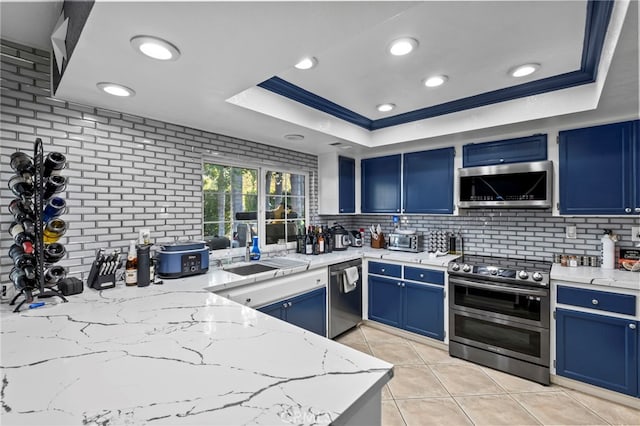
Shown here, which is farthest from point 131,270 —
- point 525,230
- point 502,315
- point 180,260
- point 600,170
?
point 600,170

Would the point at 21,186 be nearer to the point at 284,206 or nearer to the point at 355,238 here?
the point at 284,206

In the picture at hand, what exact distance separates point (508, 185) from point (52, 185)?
3.51 meters

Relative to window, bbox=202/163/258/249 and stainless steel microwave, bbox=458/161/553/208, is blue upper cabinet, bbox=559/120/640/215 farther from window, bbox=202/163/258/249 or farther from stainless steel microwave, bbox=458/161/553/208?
window, bbox=202/163/258/249

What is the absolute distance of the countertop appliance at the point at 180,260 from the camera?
2141 millimetres

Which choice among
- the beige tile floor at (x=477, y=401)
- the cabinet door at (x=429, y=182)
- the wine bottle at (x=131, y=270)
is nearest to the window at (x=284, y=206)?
the cabinet door at (x=429, y=182)

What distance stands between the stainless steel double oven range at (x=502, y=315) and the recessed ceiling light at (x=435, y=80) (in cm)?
166

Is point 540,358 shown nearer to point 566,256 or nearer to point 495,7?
point 566,256

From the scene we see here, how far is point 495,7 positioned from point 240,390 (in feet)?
6.50

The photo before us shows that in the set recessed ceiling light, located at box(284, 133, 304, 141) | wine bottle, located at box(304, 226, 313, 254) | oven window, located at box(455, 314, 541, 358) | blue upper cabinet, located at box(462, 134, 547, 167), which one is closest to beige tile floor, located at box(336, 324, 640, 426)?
oven window, located at box(455, 314, 541, 358)

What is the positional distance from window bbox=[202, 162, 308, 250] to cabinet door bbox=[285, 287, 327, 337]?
85 cm

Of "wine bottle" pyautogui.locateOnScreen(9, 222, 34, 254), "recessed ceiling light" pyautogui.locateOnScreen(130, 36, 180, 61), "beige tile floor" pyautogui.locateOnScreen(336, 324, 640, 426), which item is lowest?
"beige tile floor" pyautogui.locateOnScreen(336, 324, 640, 426)

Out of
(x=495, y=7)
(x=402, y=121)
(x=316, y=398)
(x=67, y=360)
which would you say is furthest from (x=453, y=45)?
(x=67, y=360)

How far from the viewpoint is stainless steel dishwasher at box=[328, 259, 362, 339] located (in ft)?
10.0

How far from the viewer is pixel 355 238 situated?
13.4 ft
